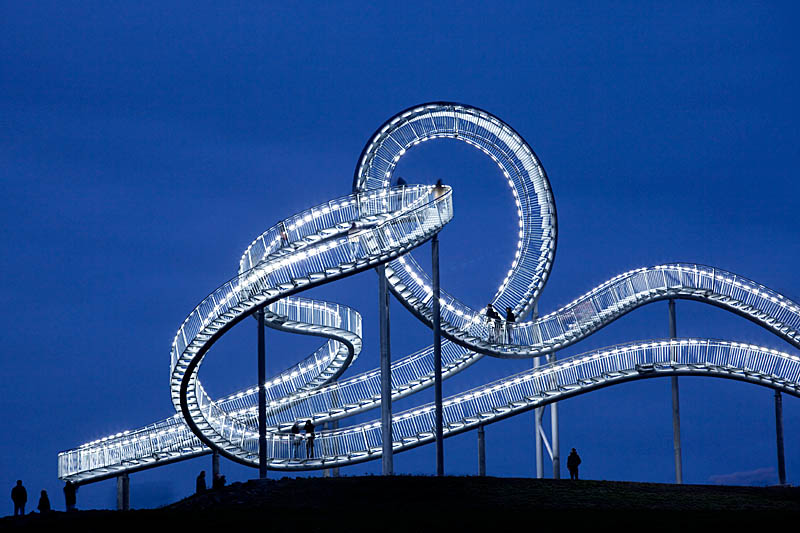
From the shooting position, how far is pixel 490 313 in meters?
40.0

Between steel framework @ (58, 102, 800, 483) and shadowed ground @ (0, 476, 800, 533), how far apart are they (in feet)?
18.3

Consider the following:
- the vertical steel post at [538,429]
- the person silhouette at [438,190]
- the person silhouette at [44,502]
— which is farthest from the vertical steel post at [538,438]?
the person silhouette at [44,502]

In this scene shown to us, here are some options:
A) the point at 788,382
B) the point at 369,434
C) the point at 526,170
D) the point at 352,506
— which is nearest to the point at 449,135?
the point at 526,170

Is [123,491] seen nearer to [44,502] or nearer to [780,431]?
[44,502]

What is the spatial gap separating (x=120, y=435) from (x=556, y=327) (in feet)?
45.3

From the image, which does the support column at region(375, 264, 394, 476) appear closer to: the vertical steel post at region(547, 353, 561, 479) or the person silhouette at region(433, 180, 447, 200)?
the person silhouette at region(433, 180, 447, 200)

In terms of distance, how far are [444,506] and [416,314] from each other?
415 inches

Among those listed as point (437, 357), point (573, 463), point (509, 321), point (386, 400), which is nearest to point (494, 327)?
point (509, 321)

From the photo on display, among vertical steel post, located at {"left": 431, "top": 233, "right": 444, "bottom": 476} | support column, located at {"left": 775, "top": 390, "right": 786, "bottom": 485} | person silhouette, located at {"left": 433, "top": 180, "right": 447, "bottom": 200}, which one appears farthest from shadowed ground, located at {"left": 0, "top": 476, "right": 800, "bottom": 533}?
person silhouette, located at {"left": 433, "top": 180, "right": 447, "bottom": 200}

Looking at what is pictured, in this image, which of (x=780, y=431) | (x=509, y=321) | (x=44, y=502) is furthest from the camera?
(x=509, y=321)

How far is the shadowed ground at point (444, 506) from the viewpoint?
82.5ft

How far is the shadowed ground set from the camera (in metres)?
25.1

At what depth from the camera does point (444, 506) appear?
89.0 feet

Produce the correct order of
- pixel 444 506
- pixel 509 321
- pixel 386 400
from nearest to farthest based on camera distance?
pixel 444 506
pixel 386 400
pixel 509 321
